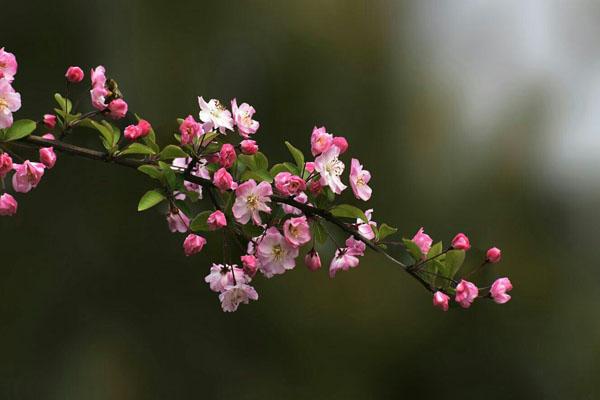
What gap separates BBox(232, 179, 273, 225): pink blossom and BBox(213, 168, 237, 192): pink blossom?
0.01m

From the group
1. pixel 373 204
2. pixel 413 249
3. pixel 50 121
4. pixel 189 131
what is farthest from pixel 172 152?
pixel 373 204

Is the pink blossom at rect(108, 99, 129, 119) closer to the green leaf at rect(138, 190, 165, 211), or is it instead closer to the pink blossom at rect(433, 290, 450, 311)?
the green leaf at rect(138, 190, 165, 211)

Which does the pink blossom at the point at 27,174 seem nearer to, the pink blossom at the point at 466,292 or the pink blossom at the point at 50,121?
the pink blossom at the point at 50,121

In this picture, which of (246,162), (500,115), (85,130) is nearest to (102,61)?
(85,130)

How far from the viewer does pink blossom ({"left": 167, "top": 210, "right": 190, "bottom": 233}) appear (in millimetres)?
805

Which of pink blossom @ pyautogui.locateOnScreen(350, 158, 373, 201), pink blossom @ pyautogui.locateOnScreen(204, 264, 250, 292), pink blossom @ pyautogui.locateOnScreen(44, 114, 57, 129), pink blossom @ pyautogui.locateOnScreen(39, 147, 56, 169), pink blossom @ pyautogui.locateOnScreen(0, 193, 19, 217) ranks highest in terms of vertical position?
pink blossom @ pyautogui.locateOnScreen(350, 158, 373, 201)

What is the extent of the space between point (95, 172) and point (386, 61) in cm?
85

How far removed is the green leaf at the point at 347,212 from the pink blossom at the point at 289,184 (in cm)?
5

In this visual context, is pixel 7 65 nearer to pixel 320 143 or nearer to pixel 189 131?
pixel 189 131

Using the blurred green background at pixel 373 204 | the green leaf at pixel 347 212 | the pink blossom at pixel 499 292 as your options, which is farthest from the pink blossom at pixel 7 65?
the blurred green background at pixel 373 204

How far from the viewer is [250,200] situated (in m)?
0.75

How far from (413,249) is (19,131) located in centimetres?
42

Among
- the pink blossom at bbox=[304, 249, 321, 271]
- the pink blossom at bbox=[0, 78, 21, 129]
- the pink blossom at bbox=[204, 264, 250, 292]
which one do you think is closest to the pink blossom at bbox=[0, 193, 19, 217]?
the pink blossom at bbox=[0, 78, 21, 129]

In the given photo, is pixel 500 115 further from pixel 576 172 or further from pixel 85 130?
pixel 85 130
